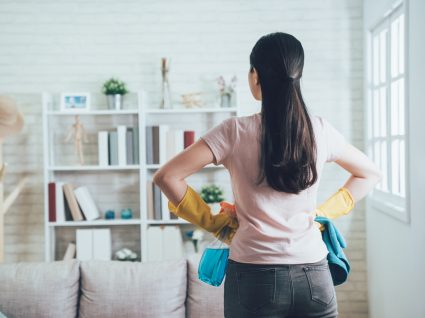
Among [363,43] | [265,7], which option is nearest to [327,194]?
[363,43]

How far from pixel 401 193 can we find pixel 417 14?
3.57ft

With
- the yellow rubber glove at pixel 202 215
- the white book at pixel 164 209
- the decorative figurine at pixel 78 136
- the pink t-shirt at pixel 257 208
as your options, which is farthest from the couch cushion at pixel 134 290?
the decorative figurine at pixel 78 136

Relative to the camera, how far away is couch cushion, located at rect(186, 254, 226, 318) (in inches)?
99.3

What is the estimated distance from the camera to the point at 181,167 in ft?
4.66

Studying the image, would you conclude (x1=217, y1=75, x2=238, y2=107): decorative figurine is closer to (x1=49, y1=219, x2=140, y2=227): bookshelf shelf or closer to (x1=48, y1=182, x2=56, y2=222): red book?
(x1=49, y1=219, x2=140, y2=227): bookshelf shelf

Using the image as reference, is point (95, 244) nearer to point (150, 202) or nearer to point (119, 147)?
point (150, 202)

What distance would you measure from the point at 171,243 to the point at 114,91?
120 cm

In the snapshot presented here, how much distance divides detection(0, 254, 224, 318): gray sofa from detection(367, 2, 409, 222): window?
1200mm

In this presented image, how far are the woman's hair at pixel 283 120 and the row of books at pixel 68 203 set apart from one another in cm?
283

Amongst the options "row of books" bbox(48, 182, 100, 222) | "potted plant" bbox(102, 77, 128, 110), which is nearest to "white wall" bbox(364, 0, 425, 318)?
"potted plant" bbox(102, 77, 128, 110)

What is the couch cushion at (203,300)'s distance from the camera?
8.27 feet

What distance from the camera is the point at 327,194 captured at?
162 inches

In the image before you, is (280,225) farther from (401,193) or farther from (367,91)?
(367,91)

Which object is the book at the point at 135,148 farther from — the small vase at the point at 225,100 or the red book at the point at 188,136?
the small vase at the point at 225,100
